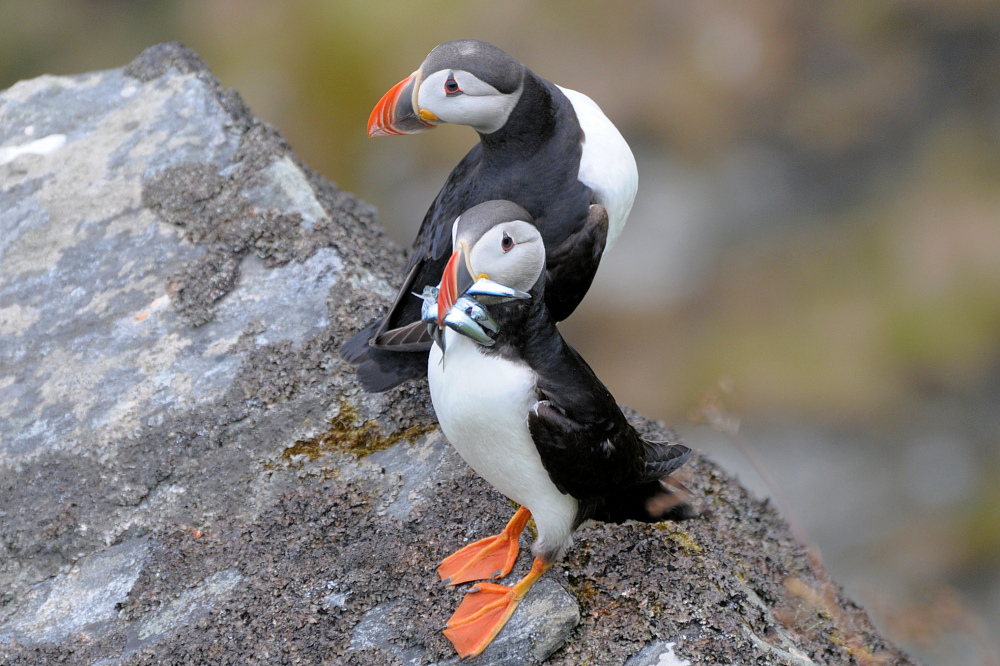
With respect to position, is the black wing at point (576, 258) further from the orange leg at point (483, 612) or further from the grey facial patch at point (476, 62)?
the orange leg at point (483, 612)

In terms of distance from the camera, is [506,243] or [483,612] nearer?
[506,243]

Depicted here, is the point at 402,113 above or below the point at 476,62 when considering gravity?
below

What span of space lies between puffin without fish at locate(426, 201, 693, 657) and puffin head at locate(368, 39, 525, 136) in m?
0.68

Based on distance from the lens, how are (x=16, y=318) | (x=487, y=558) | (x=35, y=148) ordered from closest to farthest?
(x=487, y=558)
(x=16, y=318)
(x=35, y=148)

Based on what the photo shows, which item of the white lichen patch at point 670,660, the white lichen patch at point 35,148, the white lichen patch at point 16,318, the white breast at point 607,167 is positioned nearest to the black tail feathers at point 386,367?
the white breast at point 607,167

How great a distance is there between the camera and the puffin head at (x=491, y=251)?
102 inches

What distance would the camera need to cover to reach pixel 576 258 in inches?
136

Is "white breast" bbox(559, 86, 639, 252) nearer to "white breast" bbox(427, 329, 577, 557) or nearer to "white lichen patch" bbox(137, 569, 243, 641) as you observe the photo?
"white breast" bbox(427, 329, 577, 557)

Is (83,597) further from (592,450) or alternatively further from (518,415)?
(592,450)

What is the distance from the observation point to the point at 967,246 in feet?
28.9

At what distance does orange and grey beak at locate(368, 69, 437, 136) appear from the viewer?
10.7 ft

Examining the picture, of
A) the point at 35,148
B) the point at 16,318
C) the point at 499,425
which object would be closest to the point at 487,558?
the point at 499,425

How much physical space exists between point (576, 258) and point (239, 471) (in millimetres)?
1412

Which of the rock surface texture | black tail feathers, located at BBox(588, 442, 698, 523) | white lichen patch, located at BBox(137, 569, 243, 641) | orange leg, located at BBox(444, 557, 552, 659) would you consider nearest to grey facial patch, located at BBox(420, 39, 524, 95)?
the rock surface texture
